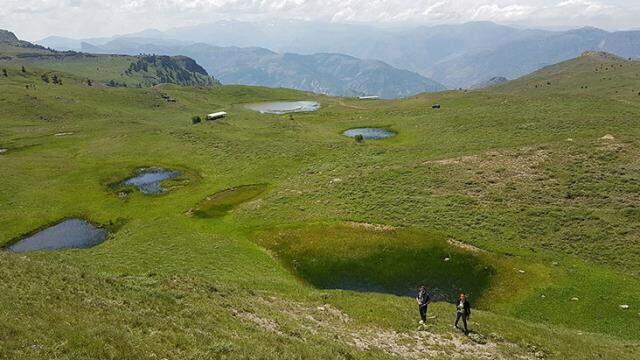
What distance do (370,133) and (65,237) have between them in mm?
82291

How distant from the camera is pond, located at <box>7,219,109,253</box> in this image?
6150 cm

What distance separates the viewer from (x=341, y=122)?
149 meters

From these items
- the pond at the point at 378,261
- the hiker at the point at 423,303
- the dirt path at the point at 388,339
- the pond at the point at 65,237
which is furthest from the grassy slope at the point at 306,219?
the pond at the point at 65,237

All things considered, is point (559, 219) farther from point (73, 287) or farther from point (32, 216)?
point (32, 216)

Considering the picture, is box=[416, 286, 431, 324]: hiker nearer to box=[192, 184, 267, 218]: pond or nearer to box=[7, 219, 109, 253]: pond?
box=[192, 184, 267, 218]: pond

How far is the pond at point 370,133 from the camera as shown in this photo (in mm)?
Result: 123731

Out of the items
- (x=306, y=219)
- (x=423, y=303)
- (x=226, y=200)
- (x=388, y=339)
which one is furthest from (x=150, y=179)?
(x=388, y=339)

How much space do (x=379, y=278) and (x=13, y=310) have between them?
118ft

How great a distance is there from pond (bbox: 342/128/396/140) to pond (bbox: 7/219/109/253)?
72.0 meters

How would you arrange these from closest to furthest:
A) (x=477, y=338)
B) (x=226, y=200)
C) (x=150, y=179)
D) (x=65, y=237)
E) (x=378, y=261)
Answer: (x=477, y=338) → (x=378, y=261) → (x=65, y=237) → (x=226, y=200) → (x=150, y=179)

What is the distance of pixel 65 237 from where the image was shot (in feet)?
214

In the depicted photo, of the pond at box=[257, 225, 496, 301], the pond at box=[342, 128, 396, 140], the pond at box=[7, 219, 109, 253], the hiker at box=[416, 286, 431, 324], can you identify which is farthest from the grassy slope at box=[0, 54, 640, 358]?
the pond at box=[342, 128, 396, 140]

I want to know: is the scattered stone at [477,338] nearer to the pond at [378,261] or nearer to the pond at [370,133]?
the pond at [378,261]

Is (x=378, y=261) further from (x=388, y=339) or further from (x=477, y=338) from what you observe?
(x=388, y=339)
